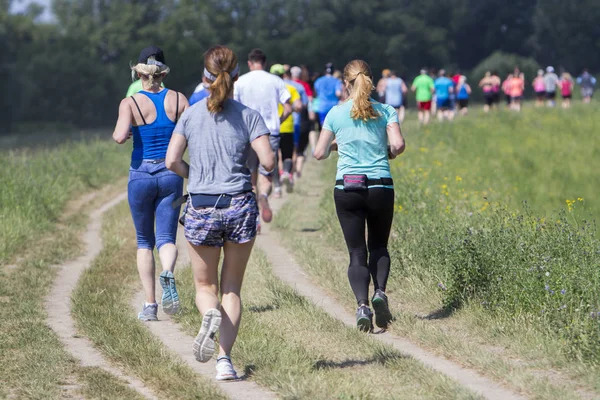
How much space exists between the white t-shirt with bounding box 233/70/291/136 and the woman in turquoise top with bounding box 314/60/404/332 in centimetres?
402

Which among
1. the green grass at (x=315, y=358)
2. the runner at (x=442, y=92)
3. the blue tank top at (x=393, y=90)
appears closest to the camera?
the green grass at (x=315, y=358)

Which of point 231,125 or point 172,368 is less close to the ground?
point 231,125

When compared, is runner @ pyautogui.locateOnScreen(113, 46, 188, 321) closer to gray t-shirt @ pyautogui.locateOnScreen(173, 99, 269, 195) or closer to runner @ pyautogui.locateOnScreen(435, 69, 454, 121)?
gray t-shirt @ pyautogui.locateOnScreen(173, 99, 269, 195)

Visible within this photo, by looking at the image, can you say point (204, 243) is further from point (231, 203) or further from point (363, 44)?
point (363, 44)

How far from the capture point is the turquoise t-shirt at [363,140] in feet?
25.1

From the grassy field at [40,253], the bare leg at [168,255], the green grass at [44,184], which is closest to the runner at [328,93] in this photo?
the grassy field at [40,253]

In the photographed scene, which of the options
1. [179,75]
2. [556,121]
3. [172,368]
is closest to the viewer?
[172,368]

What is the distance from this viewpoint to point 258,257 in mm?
11344

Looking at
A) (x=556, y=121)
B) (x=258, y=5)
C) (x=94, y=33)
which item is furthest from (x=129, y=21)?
(x=556, y=121)

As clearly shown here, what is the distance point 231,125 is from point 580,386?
2.40 m

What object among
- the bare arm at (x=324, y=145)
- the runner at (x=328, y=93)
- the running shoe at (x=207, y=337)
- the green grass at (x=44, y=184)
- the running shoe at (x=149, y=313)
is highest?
the bare arm at (x=324, y=145)

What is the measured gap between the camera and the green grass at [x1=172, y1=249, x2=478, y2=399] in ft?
20.0

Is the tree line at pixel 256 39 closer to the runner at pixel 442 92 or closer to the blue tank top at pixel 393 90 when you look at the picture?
the runner at pixel 442 92

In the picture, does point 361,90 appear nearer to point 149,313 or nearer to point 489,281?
point 489,281
